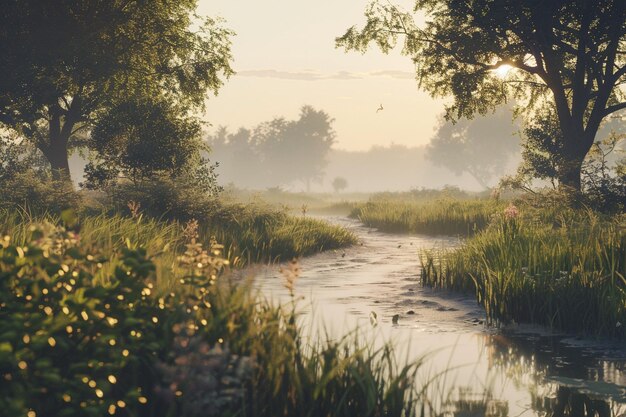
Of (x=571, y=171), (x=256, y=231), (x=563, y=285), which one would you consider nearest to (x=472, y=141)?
(x=571, y=171)

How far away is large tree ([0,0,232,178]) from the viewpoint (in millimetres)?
27156

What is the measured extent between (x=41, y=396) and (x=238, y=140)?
160 m

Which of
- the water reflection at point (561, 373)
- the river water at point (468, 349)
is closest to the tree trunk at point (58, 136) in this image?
the river water at point (468, 349)

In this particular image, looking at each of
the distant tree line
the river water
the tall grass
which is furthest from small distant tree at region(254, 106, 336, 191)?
the river water

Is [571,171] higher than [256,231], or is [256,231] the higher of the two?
[571,171]

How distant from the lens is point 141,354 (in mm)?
6023

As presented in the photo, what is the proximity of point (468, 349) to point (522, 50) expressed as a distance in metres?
20.5

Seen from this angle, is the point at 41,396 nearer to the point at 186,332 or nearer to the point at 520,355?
the point at 186,332

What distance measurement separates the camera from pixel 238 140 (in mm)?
164500

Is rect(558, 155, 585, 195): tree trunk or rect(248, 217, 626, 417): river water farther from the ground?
rect(558, 155, 585, 195): tree trunk

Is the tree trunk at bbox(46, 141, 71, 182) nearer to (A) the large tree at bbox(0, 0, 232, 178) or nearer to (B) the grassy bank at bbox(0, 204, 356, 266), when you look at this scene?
(A) the large tree at bbox(0, 0, 232, 178)

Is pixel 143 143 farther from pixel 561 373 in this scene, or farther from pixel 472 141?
pixel 472 141

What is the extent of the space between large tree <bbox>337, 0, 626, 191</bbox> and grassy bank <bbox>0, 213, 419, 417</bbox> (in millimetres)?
20254

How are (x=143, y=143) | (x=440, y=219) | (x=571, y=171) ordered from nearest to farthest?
(x=571, y=171)
(x=143, y=143)
(x=440, y=219)
